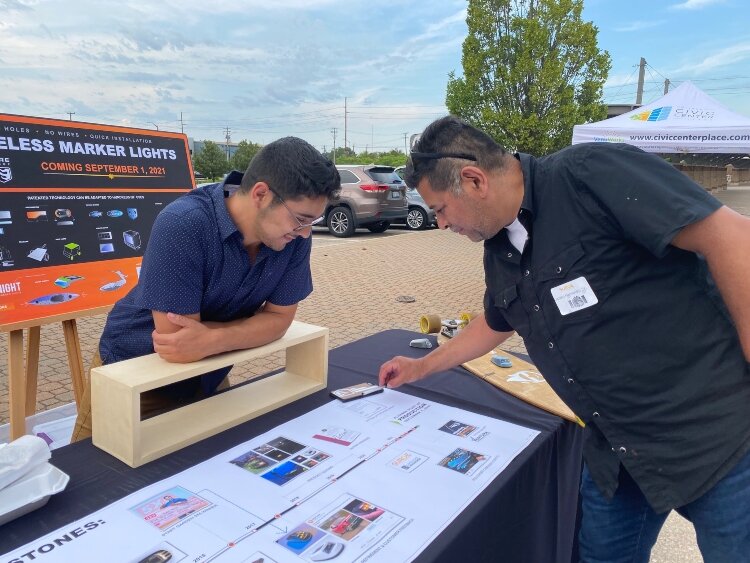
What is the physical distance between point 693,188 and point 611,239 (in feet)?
0.59

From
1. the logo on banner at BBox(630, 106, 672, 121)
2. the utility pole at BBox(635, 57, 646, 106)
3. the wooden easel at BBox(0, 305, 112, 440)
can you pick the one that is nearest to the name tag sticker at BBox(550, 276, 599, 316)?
the wooden easel at BBox(0, 305, 112, 440)

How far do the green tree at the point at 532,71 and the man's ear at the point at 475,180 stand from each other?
1169 centimetres

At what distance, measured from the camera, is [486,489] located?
1.12 metres

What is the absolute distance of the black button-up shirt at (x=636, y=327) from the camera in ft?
3.55

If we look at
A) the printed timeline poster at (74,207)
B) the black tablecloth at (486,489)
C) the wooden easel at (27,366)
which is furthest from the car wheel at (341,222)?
the black tablecloth at (486,489)

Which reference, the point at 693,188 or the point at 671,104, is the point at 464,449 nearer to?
the point at 693,188

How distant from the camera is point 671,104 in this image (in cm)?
771

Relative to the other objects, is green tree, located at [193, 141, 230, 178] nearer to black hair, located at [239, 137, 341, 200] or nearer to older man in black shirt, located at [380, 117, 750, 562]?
black hair, located at [239, 137, 341, 200]

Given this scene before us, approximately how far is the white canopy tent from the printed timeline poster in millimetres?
6143

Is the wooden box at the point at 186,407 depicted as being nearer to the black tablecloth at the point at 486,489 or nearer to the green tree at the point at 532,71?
the black tablecloth at the point at 486,489

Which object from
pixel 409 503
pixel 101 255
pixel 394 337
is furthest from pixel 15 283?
pixel 409 503

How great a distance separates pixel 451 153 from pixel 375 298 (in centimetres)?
524

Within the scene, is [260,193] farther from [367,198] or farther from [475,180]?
[367,198]

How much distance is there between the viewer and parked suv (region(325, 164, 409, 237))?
1097 cm
